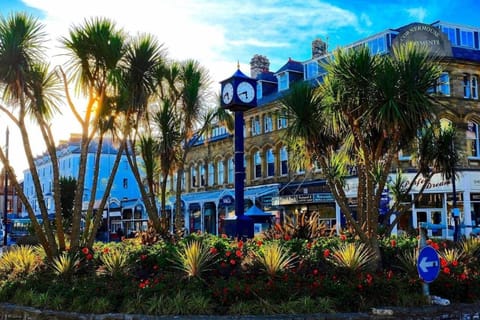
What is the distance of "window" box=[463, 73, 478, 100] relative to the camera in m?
30.0

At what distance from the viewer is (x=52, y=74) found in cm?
1371

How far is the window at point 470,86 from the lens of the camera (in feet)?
98.3

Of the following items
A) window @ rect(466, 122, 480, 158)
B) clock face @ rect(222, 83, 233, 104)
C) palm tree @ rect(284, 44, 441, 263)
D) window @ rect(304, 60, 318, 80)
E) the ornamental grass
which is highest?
window @ rect(304, 60, 318, 80)

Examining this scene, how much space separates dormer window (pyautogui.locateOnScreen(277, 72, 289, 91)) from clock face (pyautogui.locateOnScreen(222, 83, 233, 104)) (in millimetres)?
22563

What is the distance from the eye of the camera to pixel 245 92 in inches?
584

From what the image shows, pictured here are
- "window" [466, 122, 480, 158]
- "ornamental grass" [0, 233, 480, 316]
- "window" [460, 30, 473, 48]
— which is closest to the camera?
"ornamental grass" [0, 233, 480, 316]

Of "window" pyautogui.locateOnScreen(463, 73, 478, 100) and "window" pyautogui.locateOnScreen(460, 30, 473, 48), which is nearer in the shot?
"window" pyautogui.locateOnScreen(463, 73, 478, 100)

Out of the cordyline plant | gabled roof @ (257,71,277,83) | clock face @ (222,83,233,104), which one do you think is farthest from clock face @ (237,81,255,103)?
gabled roof @ (257,71,277,83)

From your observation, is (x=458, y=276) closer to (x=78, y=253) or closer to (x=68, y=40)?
(x=78, y=253)

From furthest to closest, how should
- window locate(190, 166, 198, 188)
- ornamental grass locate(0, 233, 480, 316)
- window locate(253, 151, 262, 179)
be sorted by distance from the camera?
window locate(190, 166, 198, 188), window locate(253, 151, 262, 179), ornamental grass locate(0, 233, 480, 316)

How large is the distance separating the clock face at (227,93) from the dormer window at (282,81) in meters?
22.6

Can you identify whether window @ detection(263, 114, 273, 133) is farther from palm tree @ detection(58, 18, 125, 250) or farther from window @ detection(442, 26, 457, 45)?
palm tree @ detection(58, 18, 125, 250)

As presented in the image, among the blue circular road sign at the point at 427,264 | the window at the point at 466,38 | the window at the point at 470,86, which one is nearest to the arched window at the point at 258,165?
the window at the point at 470,86

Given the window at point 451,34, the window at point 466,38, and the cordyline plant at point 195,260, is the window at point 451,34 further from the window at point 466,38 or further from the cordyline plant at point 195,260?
the cordyline plant at point 195,260
